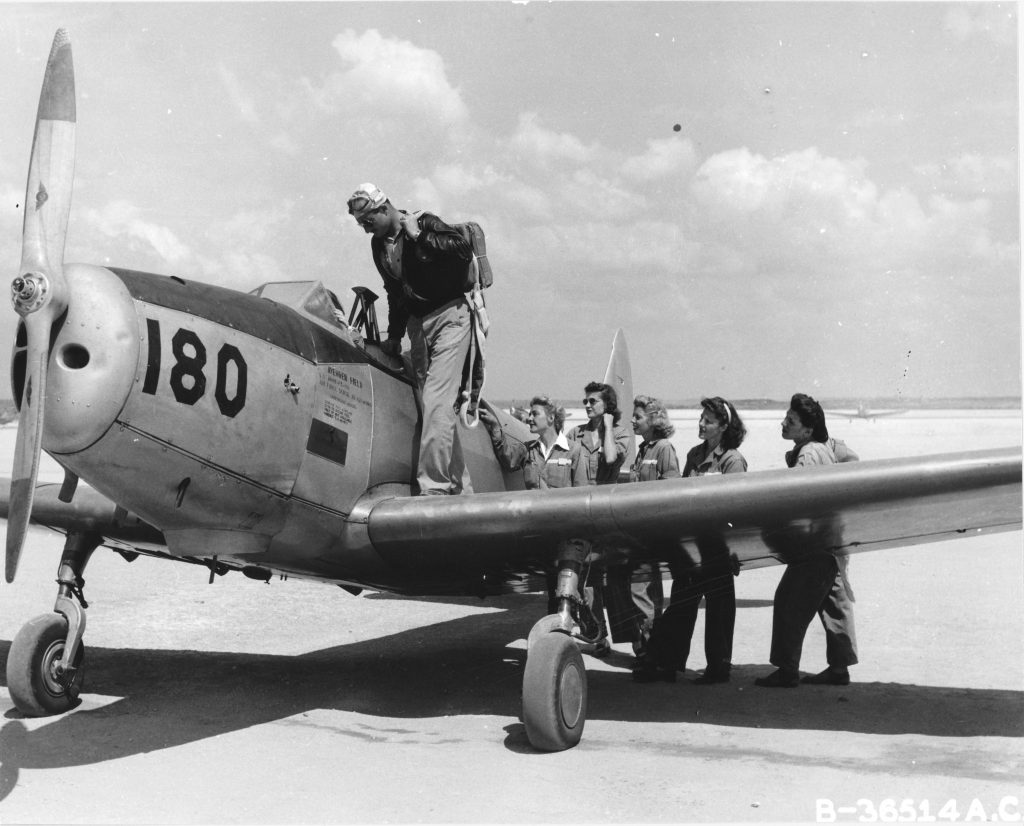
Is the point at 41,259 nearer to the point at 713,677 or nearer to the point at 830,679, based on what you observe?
the point at 713,677

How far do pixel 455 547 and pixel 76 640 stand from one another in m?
2.45

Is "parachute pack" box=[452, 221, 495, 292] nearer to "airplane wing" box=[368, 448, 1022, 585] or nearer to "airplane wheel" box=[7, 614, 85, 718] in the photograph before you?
"airplane wing" box=[368, 448, 1022, 585]

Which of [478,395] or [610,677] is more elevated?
[478,395]

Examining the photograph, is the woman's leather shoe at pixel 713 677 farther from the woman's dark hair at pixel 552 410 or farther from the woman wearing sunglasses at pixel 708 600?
the woman's dark hair at pixel 552 410

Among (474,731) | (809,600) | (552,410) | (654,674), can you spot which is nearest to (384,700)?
(474,731)

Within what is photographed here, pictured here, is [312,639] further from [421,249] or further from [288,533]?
[421,249]

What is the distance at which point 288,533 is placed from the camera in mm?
5863

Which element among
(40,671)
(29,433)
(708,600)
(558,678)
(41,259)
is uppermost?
(41,259)

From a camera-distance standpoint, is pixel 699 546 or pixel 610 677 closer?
pixel 699 546

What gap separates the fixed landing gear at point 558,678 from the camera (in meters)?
5.49

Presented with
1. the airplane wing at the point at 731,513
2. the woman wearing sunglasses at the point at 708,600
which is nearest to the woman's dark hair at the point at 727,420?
the woman wearing sunglasses at the point at 708,600

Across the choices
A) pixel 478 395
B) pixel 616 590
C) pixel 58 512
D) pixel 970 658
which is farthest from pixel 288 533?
pixel 970 658

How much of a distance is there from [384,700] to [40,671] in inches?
81.6

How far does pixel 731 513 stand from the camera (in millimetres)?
5617
